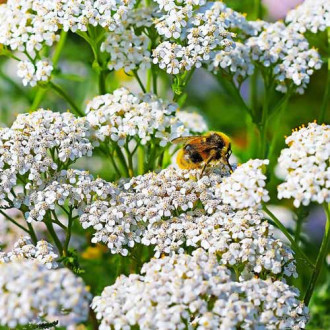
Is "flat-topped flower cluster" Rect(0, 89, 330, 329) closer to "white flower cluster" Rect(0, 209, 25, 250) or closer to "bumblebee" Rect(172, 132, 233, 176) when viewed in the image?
"bumblebee" Rect(172, 132, 233, 176)

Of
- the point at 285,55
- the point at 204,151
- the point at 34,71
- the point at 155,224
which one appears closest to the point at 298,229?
the point at 204,151

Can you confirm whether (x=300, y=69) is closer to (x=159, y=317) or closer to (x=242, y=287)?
(x=242, y=287)

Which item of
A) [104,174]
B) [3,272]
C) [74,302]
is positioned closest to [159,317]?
[74,302]

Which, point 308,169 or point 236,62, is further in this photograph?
point 236,62

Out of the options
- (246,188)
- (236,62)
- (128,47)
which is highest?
(128,47)

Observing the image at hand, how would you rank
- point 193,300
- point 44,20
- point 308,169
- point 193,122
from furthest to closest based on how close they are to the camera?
point 193,122 < point 44,20 < point 308,169 < point 193,300

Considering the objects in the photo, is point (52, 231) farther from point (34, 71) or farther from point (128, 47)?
point (128, 47)

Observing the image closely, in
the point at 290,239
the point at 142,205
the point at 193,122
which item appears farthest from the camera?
the point at 193,122
